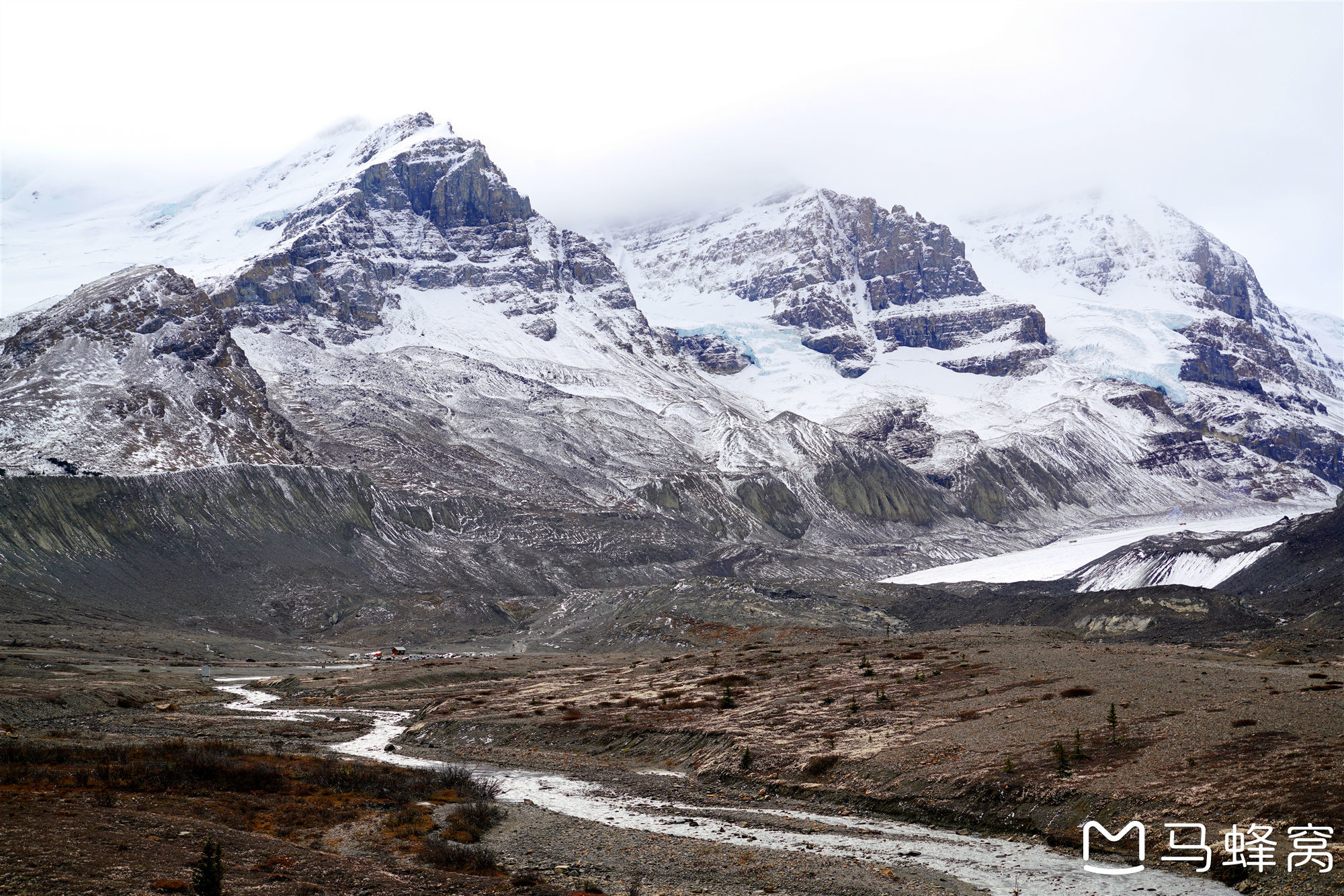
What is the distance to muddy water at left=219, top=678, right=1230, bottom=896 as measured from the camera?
2833cm

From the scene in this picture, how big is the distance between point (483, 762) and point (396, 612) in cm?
12470

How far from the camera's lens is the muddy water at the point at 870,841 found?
2833cm

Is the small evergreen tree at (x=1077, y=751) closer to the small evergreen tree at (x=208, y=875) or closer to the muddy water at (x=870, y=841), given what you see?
the muddy water at (x=870, y=841)

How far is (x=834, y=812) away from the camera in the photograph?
39969 millimetres

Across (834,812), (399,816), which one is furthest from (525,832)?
(834,812)

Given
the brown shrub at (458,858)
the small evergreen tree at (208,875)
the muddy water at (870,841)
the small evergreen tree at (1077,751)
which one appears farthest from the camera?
the small evergreen tree at (1077,751)

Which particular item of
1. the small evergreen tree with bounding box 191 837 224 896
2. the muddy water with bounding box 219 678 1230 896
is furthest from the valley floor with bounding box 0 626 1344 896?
the small evergreen tree with bounding box 191 837 224 896

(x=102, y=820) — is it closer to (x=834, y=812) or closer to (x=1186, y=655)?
(x=834, y=812)

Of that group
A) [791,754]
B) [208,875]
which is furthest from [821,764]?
[208,875]

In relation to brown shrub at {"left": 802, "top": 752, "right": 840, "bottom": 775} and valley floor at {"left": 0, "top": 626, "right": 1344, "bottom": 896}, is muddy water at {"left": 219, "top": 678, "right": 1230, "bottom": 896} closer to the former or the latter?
valley floor at {"left": 0, "top": 626, "right": 1344, "bottom": 896}

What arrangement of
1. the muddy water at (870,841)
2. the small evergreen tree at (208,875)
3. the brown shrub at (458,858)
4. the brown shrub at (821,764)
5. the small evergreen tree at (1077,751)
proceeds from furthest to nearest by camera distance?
the brown shrub at (821,764)
the small evergreen tree at (1077,751)
the brown shrub at (458,858)
the muddy water at (870,841)
the small evergreen tree at (208,875)

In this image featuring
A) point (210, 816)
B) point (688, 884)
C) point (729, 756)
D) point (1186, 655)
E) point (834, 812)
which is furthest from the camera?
point (1186, 655)

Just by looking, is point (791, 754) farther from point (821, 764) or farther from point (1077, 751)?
point (1077, 751)

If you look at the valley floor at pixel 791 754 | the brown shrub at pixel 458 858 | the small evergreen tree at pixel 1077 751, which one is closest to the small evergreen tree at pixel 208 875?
the valley floor at pixel 791 754
